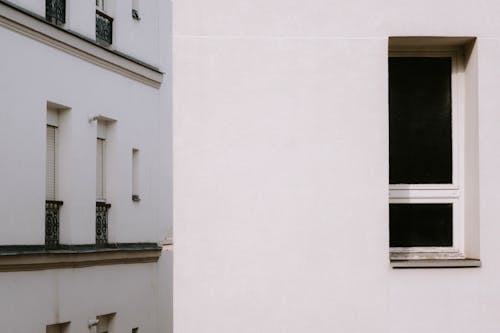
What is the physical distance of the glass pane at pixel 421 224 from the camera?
5.32 m

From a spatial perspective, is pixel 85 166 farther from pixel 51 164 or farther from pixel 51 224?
pixel 51 224

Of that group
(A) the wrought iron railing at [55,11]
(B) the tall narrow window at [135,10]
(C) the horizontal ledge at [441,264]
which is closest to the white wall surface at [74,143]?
(A) the wrought iron railing at [55,11]

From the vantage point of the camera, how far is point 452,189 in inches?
210

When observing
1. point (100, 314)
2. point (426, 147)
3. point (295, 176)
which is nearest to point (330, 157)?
point (295, 176)

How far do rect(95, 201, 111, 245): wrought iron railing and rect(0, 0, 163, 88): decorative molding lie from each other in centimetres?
287

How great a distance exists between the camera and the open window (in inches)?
209

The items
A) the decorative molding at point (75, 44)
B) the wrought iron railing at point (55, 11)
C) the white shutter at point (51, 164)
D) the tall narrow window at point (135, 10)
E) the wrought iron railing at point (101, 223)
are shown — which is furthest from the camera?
the tall narrow window at point (135, 10)

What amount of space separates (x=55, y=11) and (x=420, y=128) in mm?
14271

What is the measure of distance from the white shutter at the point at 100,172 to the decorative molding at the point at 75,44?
5.38ft

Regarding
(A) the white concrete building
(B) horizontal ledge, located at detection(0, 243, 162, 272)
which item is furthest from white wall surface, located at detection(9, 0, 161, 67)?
(B) horizontal ledge, located at detection(0, 243, 162, 272)

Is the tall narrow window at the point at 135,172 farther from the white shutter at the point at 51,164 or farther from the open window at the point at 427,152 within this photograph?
the open window at the point at 427,152

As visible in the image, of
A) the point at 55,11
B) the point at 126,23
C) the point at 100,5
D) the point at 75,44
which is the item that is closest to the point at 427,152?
the point at 55,11

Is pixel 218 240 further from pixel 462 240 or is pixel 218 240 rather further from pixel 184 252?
pixel 462 240

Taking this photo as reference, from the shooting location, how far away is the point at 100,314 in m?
20.1
